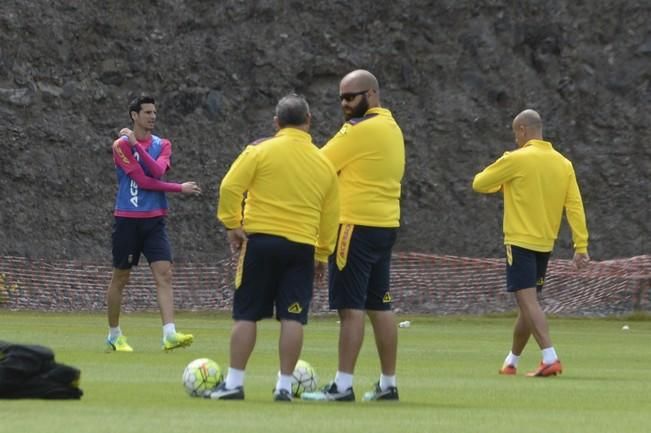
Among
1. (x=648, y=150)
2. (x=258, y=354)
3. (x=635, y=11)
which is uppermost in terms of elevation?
(x=635, y=11)

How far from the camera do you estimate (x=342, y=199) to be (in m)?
11.7

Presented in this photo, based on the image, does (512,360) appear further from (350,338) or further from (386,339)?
(350,338)

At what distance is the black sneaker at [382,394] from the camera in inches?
A: 457

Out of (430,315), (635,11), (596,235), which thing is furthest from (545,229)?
(635,11)

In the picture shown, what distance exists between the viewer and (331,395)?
1145 cm

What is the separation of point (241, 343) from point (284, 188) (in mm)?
980

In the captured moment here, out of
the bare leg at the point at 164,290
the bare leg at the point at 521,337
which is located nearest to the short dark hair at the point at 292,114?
the bare leg at the point at 521,337

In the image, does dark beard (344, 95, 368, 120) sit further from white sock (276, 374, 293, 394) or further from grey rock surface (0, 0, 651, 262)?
grey rock surface (0, 0, 651, 262)

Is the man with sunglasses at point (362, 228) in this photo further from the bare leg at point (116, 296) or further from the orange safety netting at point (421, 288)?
the orange safety netting at point (421, 288)

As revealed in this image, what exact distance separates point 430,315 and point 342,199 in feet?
56.1

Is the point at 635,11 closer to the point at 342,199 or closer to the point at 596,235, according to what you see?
the point at 596,235

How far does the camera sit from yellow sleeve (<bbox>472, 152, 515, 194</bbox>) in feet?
Answer: 48.2

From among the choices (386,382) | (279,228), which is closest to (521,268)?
(386,382)

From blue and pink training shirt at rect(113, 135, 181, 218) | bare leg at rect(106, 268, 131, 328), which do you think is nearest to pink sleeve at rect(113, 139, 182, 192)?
blue and pink training shirt at rect(113, 135, 181, 218)
